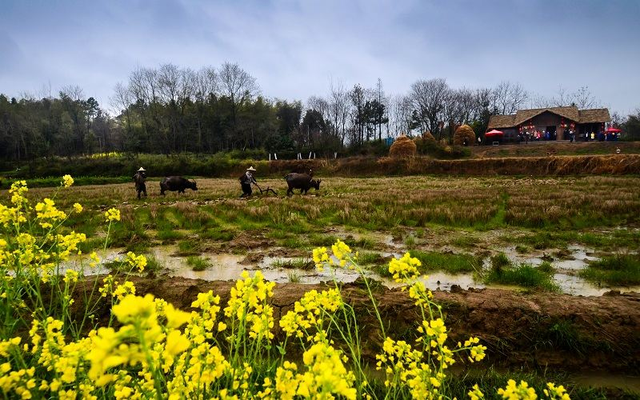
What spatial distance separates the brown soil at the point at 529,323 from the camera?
13.1 ft

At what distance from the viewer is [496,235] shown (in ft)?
31.4

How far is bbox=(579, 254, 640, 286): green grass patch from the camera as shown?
19.2ft

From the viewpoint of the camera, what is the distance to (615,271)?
619 cm

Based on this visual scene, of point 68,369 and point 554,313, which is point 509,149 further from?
point 68,369

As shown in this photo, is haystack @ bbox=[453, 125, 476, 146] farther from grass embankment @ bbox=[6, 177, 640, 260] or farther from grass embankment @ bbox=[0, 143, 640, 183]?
grass embankment @ bbox=[6, 177, 640, 260]

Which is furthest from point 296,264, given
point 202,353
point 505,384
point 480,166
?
point 480,166

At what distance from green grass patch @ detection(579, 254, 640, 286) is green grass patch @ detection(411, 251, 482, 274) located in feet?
6.08

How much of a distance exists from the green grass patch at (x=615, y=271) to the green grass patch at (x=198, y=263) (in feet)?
24.2

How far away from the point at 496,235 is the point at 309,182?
11185 millimetres

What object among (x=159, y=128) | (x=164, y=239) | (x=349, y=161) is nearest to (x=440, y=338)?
(x=164, y=239)

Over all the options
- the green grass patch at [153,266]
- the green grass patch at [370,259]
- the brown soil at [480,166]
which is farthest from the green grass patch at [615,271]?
the brown soil at [480,166]

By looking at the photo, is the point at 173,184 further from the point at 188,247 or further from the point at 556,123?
the point at 556,123

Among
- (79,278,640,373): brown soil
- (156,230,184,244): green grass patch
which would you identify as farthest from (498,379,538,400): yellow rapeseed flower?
(156,230,184,244): green grass patch

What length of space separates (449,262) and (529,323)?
106 inches
